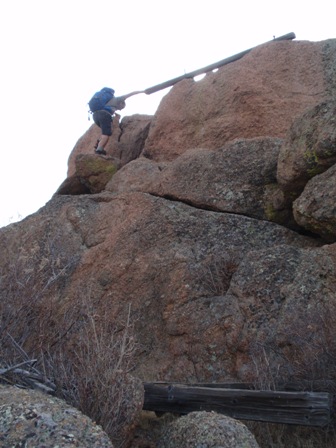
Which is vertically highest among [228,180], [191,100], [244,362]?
[191,100]

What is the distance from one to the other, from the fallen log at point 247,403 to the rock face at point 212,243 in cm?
35

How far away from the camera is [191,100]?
12094 millimetres

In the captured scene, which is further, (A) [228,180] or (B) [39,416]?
(A) [228,180]

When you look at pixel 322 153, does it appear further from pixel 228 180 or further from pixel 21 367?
pixel 21 367

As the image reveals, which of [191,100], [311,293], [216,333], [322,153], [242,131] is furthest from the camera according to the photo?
[191,100]

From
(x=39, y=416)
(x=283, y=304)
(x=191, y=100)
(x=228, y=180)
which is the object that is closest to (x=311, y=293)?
(x=283, y=304)

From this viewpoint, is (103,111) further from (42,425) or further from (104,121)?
(42,425)

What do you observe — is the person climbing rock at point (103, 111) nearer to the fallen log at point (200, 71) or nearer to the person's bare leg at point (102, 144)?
the person's bare leg at point (102, 144)

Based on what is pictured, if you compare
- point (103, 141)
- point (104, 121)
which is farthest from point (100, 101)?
point (103, 141)

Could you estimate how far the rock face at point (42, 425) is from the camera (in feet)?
11.9

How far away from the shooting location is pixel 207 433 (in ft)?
15.3

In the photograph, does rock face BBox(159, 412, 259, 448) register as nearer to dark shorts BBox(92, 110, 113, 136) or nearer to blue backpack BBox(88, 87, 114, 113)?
dark shorts BBox(92, 110, 113, 136)

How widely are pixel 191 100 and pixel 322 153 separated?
4759mm

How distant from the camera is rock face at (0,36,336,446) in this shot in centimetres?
646
